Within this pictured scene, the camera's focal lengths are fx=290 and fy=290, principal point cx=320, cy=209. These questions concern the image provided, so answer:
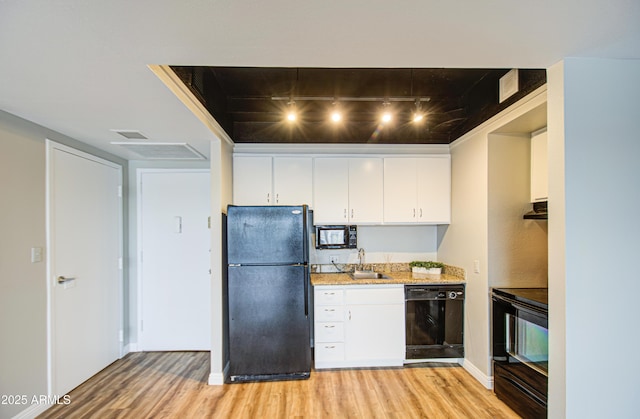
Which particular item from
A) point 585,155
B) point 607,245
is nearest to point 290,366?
point 607,245

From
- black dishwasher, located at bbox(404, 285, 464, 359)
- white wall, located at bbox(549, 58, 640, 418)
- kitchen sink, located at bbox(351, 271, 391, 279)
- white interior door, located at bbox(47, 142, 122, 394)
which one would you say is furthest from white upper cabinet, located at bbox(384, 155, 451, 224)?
white interior door, located at bbox(47, 142, 122, 394)

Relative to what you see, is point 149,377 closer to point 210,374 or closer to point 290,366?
point 210,374

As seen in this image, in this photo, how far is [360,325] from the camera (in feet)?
9.77

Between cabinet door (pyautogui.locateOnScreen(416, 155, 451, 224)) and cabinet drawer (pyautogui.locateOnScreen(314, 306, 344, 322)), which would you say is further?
cabinet door (pyautogui.locateOnScreen(416, 155, 451, 224))

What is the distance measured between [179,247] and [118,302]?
0.86 meters

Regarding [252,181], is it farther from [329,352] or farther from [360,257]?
[329,352]

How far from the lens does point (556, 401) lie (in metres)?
1.58

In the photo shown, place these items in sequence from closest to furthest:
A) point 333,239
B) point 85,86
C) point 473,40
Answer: point 473,40 → point 85,86 → point 333,239

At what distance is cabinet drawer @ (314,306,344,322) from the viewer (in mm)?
2963

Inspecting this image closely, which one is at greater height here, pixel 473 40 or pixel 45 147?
pixel 473 40

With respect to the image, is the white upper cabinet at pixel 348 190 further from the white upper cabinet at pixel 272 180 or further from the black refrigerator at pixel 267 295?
the black refrigerator at pixel 267 295

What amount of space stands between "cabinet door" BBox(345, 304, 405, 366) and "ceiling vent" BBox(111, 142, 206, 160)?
2318 millimetres

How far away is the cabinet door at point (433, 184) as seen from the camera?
3.33 meters

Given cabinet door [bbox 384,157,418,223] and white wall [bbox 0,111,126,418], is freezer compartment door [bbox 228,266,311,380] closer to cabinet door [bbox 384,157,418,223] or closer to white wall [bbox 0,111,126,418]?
cabinet door [bbox 384,157,418,223]
